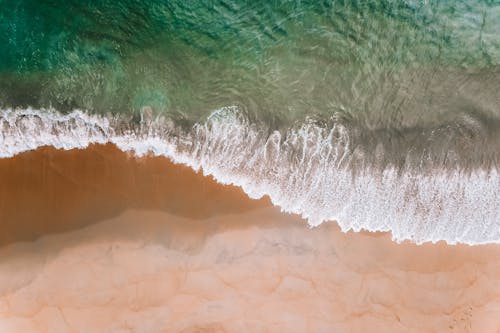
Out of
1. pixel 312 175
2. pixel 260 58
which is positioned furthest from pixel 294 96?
pixel 312 175

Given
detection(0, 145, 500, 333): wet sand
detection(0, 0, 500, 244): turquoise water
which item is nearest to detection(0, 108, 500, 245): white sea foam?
detection(0, 0, 500, 244): turquoise water

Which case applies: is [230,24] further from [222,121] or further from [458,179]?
[458,179]

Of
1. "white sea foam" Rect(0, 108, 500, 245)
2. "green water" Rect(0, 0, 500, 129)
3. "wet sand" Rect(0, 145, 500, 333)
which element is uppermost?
"green water" Rect(0, 0, 500, 129)

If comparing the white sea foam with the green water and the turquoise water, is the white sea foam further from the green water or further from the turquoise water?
the green water

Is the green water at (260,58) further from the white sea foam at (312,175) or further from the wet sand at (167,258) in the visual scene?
the wet sand at (167,258)

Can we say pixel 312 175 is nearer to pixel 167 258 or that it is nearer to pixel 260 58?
pixel 260 58

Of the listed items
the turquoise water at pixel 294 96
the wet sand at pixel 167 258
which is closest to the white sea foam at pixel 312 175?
the turquoise water at pixel 294 96

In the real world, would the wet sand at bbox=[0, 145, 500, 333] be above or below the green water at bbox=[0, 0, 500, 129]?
below
